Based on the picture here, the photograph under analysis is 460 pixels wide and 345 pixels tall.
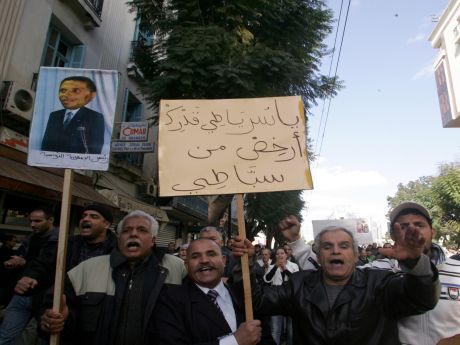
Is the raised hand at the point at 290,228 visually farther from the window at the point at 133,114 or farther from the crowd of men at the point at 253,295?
the window at the point at 133,114

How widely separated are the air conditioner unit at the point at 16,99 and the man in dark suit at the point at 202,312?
6422 millimetres

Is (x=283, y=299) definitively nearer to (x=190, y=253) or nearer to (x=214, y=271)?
(x=214, y=271)

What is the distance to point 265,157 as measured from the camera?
7.97ft

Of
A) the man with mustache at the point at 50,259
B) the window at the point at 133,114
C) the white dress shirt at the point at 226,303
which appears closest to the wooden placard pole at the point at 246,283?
the white dress shirt at the point at 226,303

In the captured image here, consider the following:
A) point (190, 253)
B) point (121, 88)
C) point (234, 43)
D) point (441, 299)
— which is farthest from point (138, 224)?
point (121, 88)

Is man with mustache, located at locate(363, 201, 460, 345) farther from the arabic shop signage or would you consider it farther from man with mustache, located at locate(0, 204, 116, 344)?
the arabic shop signage

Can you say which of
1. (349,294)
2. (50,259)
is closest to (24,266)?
(50,259)

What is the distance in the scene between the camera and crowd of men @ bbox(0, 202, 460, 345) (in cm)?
191

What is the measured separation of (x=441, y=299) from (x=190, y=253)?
61.3 inches

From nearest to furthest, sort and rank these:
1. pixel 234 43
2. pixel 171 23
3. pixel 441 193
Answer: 1. pixel 234 43
2. pixel 171 23
3. pixel 441 193

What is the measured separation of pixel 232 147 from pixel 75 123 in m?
1.26

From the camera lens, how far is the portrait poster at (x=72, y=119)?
2.57 meters

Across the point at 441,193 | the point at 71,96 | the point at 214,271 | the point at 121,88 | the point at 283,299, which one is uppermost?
the point at 121,88

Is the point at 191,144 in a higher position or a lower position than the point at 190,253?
higher
